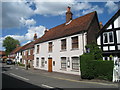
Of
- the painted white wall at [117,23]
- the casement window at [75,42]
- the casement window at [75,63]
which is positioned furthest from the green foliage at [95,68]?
the painted white wall at [117,23]

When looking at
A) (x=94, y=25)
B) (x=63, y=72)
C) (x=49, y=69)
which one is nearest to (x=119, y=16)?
(x=94, y=25)

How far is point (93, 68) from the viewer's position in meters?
12.3

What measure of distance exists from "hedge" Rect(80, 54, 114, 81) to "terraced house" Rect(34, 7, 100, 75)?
317 cm

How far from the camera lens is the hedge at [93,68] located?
11.4m

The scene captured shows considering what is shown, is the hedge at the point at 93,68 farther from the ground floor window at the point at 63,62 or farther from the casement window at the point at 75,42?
the ground floor window at the point at 63,62

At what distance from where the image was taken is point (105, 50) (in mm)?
14594

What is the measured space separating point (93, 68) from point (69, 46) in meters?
6.27

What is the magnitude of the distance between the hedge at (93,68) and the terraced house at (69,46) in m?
3.17

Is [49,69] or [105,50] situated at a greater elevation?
[105,50]

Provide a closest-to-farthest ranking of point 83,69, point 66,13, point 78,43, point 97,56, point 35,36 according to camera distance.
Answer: point 83,69, point 97,56, point 78,43, point 66,13, point 35,36

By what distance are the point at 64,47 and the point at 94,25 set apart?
18.5ft

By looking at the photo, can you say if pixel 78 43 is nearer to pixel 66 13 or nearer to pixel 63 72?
pixel 63 72

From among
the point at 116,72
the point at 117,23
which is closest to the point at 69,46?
the point at 117,23

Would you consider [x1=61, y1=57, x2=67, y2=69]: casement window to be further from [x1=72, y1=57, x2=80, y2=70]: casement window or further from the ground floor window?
[x1=72, y1=57, x2=80, y2=70]: casement window
